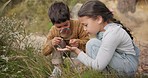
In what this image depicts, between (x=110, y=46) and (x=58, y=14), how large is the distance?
2.72 feet

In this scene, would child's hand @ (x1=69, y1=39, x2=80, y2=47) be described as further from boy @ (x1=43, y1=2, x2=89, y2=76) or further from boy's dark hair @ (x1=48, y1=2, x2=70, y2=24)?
Result: boy's dark hair @ (x1=48, y1=2, x2=70, y2=24)

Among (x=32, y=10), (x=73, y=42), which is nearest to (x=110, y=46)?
(x=73, y=42)

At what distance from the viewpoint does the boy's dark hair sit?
13.5 feet

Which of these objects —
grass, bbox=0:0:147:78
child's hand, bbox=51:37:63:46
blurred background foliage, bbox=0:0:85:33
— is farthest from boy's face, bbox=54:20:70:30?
blurred background foliage, bbox=0:0:85:33

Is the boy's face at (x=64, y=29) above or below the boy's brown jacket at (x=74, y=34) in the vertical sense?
above

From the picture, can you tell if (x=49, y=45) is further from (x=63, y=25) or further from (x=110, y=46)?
(x=110, y=46)

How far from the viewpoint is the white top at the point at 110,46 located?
3.56 meters

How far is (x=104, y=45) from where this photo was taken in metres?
3.56

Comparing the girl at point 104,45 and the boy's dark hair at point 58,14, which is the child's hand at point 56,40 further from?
the girl at point 104,45

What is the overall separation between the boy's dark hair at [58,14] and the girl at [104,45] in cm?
39

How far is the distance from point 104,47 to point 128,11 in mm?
3837

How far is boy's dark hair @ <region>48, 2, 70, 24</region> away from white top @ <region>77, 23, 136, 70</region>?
0.55 metres

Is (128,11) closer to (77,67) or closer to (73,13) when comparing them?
(73,13)

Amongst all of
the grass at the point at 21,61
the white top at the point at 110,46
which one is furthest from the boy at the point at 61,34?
the white top at the point at 110,46
